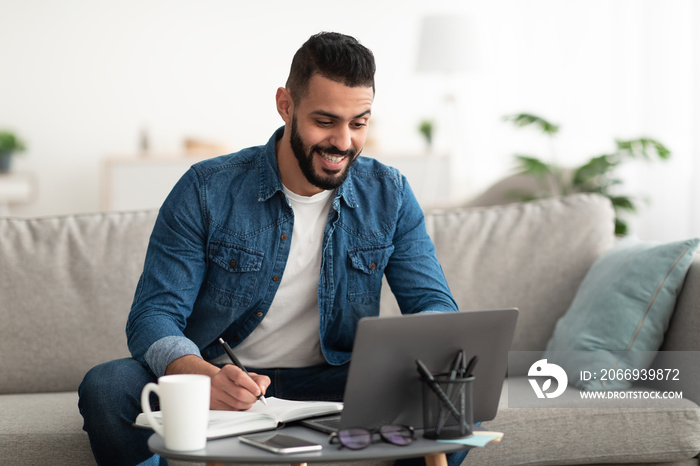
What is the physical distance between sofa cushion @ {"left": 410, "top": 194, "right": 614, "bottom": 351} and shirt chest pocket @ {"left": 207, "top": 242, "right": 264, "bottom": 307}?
2.21 ft

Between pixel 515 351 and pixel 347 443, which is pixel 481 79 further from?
pixel 347 443

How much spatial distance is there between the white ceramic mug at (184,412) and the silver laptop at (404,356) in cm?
18

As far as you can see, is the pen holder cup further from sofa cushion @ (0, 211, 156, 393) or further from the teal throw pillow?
sofa cushion @ (0, 211, 156, 393)

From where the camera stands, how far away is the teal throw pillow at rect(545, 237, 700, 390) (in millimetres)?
1990

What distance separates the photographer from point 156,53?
568 centimetres

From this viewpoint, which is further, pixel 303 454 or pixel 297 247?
pixel 297 247

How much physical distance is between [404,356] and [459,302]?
107 centimetres

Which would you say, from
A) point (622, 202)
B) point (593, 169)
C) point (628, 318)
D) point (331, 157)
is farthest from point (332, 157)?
point (622, 202)

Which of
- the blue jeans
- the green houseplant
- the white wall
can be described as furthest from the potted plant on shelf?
the blue jeans

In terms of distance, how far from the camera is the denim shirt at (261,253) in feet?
5.56

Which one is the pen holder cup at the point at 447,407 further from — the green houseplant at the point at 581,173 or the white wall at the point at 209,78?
the white wall at the point at 209,78

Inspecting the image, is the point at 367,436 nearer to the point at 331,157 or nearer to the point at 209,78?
the point at 331,157

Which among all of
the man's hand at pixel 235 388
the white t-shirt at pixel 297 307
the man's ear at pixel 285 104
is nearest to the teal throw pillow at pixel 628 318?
the white t-shirt at pixel 297 307

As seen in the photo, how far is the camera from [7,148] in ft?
17.6
